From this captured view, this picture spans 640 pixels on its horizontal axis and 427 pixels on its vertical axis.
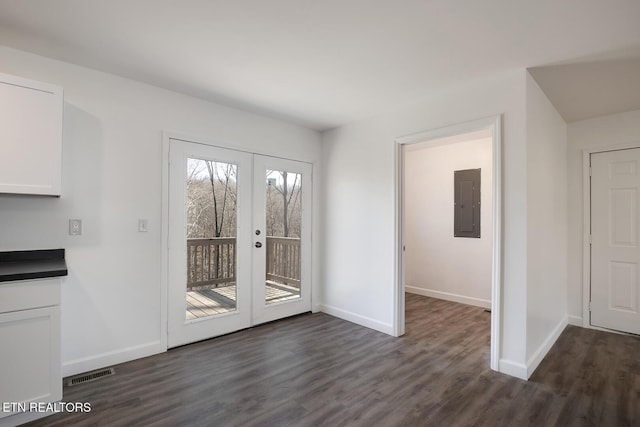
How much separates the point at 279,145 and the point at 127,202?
70.7 inches

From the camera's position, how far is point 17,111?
81.0 inches

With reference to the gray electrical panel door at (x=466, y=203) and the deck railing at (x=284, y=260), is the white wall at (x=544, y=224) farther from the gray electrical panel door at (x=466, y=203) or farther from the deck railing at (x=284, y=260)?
the deck railing at (x=284, y=260)

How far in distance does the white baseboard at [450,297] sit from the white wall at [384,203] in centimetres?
188

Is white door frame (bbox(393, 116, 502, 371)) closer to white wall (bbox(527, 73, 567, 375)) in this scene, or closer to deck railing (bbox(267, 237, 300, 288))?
white wall (bbox(527, 73, 567, 375))

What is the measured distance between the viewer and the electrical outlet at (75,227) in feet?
8.18

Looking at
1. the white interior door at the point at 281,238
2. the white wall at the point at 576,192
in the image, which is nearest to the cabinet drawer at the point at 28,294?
the white interior door at the point at 281,238

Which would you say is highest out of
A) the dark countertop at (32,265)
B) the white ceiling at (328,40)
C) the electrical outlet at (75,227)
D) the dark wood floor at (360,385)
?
the white ceiling at (328,40)

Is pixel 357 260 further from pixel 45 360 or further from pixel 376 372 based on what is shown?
pixel 45 360

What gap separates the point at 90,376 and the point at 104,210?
1.31 m

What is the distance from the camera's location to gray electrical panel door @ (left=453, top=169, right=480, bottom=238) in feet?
15.4

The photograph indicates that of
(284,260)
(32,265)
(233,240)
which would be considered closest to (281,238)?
(284,260)

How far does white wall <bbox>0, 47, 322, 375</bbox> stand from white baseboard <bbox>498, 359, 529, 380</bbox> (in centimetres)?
301

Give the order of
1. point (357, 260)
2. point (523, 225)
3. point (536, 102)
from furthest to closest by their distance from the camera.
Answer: point (357, 260) < point (536, 102) < point (523, 225)

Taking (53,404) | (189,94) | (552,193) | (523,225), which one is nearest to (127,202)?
(189,94)
